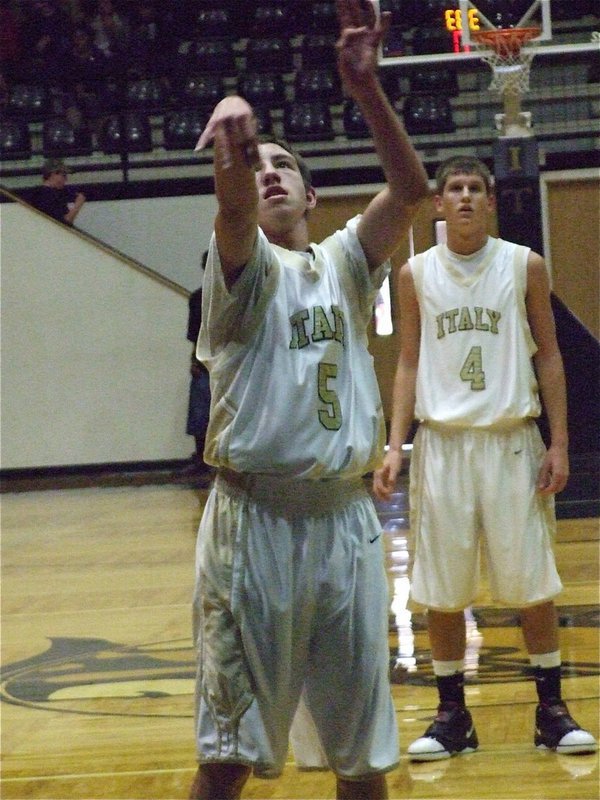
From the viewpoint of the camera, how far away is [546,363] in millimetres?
4227

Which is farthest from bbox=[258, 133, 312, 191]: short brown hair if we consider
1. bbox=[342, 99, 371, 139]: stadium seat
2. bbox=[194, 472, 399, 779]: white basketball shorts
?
bbox=[342, 99, 371, 139]: stadium seat

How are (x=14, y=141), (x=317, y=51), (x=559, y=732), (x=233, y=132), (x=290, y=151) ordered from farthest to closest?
1. (x=317, y=51)
2. (x=14, y=141)
3. (x=559, y=732)
4. (x=290, y=151)
5. (x=233, y=132)

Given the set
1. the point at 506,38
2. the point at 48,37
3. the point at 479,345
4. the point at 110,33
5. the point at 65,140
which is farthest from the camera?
the point at 48,37

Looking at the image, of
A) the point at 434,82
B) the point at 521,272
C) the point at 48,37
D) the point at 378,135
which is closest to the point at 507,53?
the point at 434,82

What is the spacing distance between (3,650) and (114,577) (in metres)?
1.87

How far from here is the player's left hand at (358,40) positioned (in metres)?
2.58

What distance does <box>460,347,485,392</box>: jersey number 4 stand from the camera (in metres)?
4.18

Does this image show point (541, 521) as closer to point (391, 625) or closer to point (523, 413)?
point (523, 413)

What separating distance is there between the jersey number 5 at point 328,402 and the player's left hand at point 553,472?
1521 mm

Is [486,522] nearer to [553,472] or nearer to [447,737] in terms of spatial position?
[553,472]

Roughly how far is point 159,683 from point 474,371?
6.12 ft

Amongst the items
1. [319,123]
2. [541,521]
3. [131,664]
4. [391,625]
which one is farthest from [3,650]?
[319,123]

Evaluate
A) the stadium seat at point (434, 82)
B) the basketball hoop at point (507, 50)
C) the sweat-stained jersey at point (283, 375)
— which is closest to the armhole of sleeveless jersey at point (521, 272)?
the sweat-stained jersey at point (283, 375)

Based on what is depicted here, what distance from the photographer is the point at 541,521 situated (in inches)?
163
